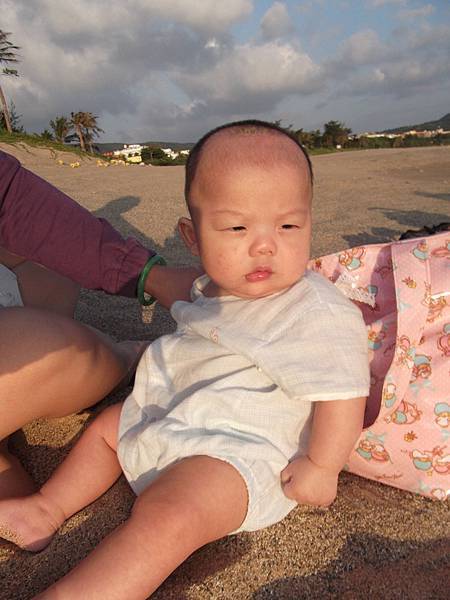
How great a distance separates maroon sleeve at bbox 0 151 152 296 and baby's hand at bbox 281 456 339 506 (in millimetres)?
887

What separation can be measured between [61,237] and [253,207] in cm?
78

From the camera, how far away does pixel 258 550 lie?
47.8 inches

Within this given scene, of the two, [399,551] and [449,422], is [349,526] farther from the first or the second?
[449,422]

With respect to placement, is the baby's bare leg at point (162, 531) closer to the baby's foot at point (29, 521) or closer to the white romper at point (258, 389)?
the white romper at point (258, 389)

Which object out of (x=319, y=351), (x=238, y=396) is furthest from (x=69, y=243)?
(x=319, y=351)

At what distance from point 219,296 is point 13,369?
59 centimetres

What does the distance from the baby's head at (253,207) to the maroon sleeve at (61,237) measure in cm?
53

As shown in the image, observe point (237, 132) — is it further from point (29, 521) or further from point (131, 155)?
point (131, 155)

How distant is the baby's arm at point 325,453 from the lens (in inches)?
47.1

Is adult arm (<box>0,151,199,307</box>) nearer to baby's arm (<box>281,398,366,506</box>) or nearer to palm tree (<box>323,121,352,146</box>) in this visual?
baby's arm (<box>281,398,366,506</box>)

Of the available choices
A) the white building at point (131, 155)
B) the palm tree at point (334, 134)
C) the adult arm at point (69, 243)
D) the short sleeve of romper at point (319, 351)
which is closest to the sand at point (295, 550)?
the short sleeve of romper at point (319, 351)

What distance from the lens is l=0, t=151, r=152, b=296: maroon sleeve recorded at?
1748mm

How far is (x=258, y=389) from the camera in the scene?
131 centimetres

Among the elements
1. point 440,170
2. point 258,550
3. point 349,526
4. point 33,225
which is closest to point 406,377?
point 349,526
